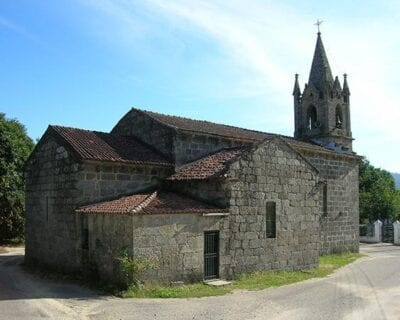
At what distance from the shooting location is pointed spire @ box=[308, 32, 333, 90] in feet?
104

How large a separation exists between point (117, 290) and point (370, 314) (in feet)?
23.0

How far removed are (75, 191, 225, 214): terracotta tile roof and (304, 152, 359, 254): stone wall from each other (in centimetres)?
1047

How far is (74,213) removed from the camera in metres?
16.9

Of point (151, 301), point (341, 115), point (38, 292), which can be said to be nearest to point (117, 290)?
point (151, 301)

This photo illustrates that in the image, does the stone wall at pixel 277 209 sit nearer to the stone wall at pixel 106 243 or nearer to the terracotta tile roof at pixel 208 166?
the terracotta tile roof at pixel 208 166

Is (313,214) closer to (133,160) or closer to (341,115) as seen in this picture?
(133,160)

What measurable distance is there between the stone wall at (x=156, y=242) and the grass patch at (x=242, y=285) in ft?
1.27

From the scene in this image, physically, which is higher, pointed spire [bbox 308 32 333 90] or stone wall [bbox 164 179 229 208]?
pointed spire [bbox 308 32 333 90]

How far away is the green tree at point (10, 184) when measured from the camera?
2698 centimetres

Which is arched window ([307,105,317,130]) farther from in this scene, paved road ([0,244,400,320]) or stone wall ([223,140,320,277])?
paved road ([0,244,400,320])

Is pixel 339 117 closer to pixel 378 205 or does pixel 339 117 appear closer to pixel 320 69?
pixel 320 69

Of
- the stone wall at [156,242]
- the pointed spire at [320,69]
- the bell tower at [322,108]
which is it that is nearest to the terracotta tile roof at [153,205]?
the stone wall at [156,242]

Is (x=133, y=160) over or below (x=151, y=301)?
over

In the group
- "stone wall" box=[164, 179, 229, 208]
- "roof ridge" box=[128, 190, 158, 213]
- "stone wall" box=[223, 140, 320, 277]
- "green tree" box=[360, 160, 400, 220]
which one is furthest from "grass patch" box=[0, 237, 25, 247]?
"green tree" box=[360, 160, 400, 220]
